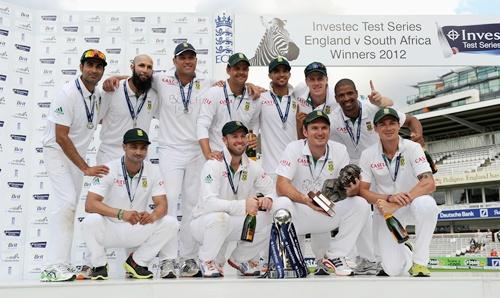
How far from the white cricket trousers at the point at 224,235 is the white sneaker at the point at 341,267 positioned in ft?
2.24

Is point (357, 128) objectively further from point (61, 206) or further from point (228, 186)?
point (61, 206)

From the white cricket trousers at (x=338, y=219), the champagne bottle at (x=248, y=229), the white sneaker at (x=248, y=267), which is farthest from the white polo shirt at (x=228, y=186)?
the white sneaker at (x=248, y=267)

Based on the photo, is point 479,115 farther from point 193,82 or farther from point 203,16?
point 193,82

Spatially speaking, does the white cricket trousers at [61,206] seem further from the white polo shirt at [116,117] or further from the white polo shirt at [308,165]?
the white polo shirt at [308,165]

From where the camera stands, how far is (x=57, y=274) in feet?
13.6

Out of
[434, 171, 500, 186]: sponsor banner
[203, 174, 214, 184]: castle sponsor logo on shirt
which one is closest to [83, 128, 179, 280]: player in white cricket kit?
[203, 174, 214, 184]: castle sponsor logo on shirt

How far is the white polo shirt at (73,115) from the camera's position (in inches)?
176

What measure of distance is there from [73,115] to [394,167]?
3030mm

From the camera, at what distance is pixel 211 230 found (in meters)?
4.34

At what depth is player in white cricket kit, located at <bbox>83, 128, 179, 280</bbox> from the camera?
4.29 meters

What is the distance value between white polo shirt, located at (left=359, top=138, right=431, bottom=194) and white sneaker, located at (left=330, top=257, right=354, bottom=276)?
77 centimetres

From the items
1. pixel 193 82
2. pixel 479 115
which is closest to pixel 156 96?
pixel 193 82

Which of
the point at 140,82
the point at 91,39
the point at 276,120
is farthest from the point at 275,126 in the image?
the point at 91,39

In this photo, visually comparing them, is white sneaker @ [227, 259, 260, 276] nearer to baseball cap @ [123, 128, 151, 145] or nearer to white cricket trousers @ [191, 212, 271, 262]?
white cricket trousers @ [191, 212, 271, 262]
